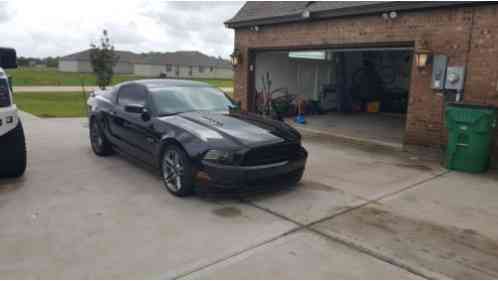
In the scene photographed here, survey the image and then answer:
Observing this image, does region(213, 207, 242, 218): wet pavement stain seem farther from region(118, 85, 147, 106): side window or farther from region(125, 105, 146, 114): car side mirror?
region(118, 85, 147, 106): side window

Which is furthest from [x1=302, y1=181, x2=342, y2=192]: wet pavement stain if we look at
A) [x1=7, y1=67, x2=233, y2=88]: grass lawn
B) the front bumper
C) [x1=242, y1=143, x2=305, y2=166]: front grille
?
[x1=7, y1=67, x2=233, y2=88]: grass lawn

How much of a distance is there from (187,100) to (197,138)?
1.24 meters

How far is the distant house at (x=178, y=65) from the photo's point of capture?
62500 mm

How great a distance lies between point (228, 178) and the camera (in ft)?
13.0

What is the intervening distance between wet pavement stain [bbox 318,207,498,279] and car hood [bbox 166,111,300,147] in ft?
4.05

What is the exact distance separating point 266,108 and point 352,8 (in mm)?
4200

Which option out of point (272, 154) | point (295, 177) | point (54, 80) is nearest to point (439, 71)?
point (295, 177)

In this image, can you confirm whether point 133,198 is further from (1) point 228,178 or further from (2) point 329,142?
(2) point 329,142

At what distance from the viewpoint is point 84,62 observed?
2559 inches

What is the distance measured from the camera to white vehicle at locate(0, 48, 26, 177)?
436 cm

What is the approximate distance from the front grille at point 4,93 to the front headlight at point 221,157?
264cm

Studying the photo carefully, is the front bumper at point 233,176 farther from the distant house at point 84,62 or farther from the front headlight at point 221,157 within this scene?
the distant house at point 84,62

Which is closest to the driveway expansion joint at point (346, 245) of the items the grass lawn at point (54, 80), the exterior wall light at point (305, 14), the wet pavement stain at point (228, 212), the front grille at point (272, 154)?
the wet pavement stain at point (228, 212)

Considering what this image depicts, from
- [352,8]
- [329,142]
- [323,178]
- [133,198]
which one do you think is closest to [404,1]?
[352,8]
